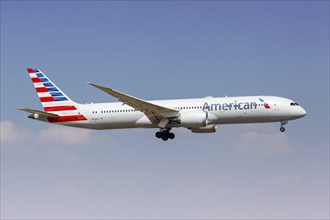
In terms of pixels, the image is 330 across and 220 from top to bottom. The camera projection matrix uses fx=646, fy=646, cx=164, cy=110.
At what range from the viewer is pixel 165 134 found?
180 ft

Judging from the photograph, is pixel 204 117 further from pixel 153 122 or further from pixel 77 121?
pixel 77 121

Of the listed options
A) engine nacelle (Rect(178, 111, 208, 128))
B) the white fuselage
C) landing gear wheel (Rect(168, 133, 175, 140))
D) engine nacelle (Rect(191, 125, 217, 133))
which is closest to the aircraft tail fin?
the white fuselage

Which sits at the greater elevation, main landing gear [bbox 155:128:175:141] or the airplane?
the airplane

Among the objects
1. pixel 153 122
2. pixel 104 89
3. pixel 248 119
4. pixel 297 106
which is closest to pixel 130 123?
pixel 153 122

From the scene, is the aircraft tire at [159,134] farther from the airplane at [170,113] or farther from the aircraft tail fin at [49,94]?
the aircraft tail fin at [49,94]

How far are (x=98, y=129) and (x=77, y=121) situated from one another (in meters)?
2.00

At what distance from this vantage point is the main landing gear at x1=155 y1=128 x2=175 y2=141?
54841 mm

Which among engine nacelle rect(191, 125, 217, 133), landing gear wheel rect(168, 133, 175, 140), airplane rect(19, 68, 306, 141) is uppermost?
airplane rect(19, 68, 306, 141)

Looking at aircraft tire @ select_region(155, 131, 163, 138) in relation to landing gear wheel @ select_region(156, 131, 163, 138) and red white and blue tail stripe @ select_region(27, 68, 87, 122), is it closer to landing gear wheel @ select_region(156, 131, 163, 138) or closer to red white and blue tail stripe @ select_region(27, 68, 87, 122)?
landing gear wheel @ select_region(156, 131, 163, 138)

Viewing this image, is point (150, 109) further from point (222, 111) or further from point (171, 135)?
point (222, 111)

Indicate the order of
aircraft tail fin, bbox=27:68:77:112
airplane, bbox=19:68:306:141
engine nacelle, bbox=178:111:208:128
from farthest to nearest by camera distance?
aircraft tail fin, bbox=27:68:77:112 → airplane, bbox=19:68:306:141 → engine nacelle, bbox=178:111:208:128

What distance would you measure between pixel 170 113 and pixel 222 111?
4.26 metres

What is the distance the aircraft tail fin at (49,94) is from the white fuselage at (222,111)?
399 cm

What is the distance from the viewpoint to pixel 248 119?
5184cm
